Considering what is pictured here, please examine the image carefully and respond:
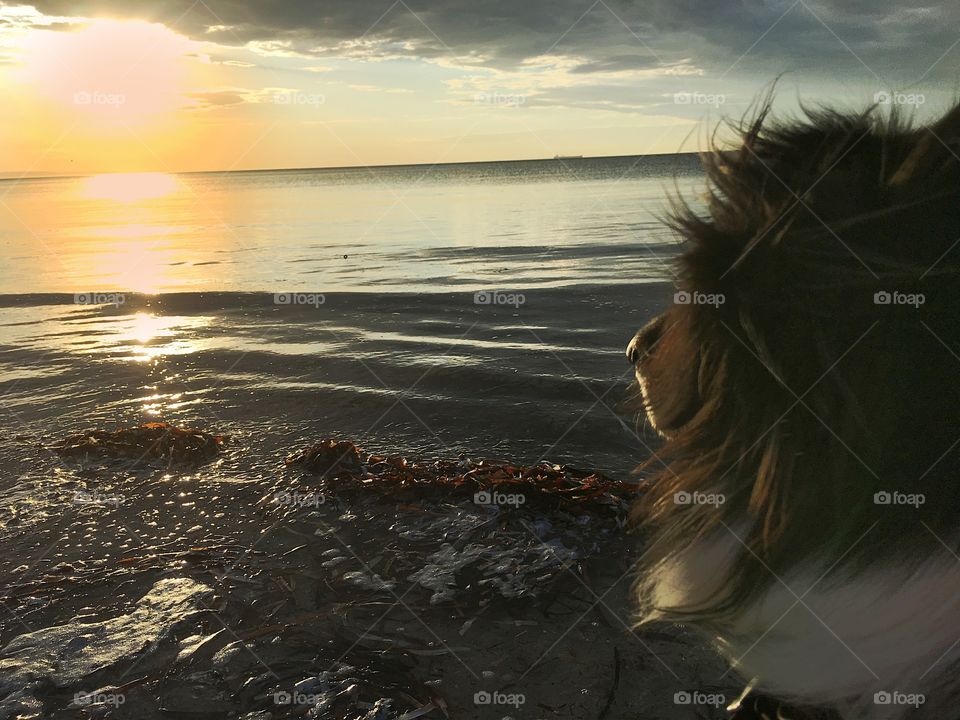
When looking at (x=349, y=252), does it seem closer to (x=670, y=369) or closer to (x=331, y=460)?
(x=331, y=460)

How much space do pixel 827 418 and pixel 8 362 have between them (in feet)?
31.4

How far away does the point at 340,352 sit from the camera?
8.60m

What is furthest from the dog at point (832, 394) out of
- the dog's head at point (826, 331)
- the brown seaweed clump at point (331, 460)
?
the brown seaweed clump at point (331, 460)

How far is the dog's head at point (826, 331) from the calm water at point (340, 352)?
26 centimetres

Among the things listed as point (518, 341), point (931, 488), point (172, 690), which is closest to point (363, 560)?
point (172, 690)

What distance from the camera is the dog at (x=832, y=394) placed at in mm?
1318

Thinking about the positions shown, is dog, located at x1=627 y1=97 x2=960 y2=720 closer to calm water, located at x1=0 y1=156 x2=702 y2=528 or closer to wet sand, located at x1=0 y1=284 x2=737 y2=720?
calm water, located at x1=0 y1=156 x2=702 y2=528

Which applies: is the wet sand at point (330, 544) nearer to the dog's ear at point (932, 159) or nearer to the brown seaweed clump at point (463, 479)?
the brown seaweed clump at point (463, 479)

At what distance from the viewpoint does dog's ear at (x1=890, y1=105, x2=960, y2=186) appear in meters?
1.32

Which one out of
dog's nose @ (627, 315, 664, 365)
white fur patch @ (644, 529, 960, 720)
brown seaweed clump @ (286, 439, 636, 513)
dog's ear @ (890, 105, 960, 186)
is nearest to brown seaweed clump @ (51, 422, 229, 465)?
brown seaweed clump @ (286, 439, 636, 513)

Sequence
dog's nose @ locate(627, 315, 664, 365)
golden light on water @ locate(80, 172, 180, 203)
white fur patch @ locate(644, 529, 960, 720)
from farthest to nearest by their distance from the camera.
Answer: golden light on water @ locate(80, 172, 180, 203) → dog's nose @ locate(627, 315, 664, 365) → white fur patch @ locate(644, 529, 960, 720)

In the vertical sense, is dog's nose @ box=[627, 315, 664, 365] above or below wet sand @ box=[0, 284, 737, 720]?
above

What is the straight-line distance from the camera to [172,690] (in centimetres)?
277

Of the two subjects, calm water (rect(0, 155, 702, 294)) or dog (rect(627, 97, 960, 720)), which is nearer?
dog (rect(627, 97, 960, 720))
